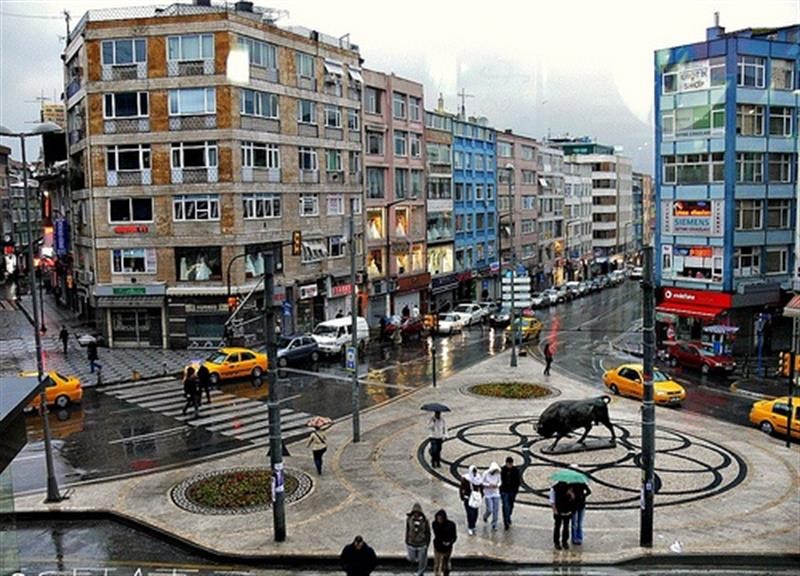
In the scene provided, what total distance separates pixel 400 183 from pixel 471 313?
1219 cm

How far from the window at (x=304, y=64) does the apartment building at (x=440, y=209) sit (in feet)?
56.4

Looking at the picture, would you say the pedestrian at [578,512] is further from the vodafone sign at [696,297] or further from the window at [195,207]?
the window at [195,207]

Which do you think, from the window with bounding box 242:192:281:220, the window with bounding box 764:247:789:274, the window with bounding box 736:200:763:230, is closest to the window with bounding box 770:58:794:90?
the window with bounding box 736:200:763:230

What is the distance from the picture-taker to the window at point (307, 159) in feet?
172

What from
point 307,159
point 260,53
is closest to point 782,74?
point 307,159

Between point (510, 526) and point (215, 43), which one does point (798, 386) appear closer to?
point (510, 526)

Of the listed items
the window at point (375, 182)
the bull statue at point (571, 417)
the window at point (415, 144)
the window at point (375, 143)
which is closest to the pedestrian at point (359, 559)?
the bull statue at point (571, 417)

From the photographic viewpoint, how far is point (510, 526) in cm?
1862

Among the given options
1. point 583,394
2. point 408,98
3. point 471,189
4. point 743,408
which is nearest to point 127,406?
point 583,394

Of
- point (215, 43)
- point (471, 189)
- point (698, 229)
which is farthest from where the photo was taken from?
point (471, 189)

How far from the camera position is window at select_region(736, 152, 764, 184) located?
4703cm

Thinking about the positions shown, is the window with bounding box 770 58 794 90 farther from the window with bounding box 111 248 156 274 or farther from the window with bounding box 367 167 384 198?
the window with bounding box 111 248 156 274

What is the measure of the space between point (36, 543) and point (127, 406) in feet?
48.4

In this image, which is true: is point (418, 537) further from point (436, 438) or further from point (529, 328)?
point (529, 328)
